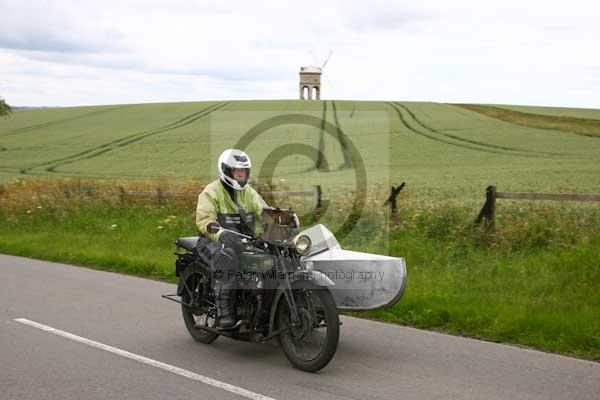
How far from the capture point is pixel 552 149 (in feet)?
106

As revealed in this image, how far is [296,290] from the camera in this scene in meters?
6.46

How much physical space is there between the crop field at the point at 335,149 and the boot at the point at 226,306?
37.6 ft

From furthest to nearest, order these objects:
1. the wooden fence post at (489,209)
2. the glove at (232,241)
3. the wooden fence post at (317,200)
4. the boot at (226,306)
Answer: the wooden fence post at (317,200)
the wooden fence post at (489,209)
the boot at (226,306)
the glove at (232,241)

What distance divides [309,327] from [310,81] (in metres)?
80.4

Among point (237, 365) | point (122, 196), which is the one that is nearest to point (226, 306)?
point (237, 365)

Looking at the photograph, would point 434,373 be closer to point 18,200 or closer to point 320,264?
point 320,264

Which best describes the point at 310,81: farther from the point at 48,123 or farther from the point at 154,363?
the point at 154,363

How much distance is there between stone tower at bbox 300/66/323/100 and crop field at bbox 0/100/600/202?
29932 millimetres

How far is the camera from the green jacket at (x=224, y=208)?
708 centimetres

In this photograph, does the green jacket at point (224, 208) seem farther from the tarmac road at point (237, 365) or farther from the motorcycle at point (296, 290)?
the tarmac road at point (237, 365)

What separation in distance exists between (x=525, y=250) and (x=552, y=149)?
22.3m

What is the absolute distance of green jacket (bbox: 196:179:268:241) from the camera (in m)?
7.08

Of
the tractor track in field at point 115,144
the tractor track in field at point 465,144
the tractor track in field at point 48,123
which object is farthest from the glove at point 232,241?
the tractor track in field at point 48,123

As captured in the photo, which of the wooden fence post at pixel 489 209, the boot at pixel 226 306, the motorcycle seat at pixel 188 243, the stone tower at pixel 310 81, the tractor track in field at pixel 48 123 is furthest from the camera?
the stone tower at pixel 310 81
